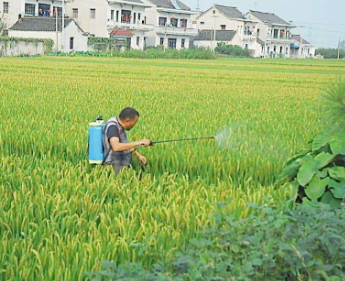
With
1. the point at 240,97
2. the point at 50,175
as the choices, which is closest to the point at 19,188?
the point at 50,175

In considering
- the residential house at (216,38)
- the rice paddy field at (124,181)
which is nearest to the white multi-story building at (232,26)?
the residential house at (216,38)

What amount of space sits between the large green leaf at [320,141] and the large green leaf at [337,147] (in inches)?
3.4

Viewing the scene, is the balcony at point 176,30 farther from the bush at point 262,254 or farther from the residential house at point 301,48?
the bush at point 262,254

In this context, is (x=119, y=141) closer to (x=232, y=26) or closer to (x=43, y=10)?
(x=43, y=10)

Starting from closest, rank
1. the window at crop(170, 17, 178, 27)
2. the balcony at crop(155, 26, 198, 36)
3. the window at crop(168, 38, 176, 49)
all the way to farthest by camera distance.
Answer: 1. the balcony at crop(155, 26, 198, 36)
2. the window at crop(168, 38, 176, 49)
3. the window at crop(170, 17, 178, 27)

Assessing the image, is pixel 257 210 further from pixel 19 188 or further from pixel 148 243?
pixel 19 188

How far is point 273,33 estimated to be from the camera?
7988 cm

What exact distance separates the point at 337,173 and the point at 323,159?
0.19 m

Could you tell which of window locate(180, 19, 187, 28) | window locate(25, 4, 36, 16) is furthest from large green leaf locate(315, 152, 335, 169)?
window locate(180, 19, 187, 28)

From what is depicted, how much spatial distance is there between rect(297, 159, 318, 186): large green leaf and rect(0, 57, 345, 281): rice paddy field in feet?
0.48

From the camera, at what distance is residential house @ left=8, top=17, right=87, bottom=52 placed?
46.5 meters

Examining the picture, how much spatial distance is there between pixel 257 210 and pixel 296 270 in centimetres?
88

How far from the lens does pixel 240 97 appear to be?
13664 mm

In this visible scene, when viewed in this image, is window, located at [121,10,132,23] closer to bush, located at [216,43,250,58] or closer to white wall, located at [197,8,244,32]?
bush, located at [216,43,250,58]
